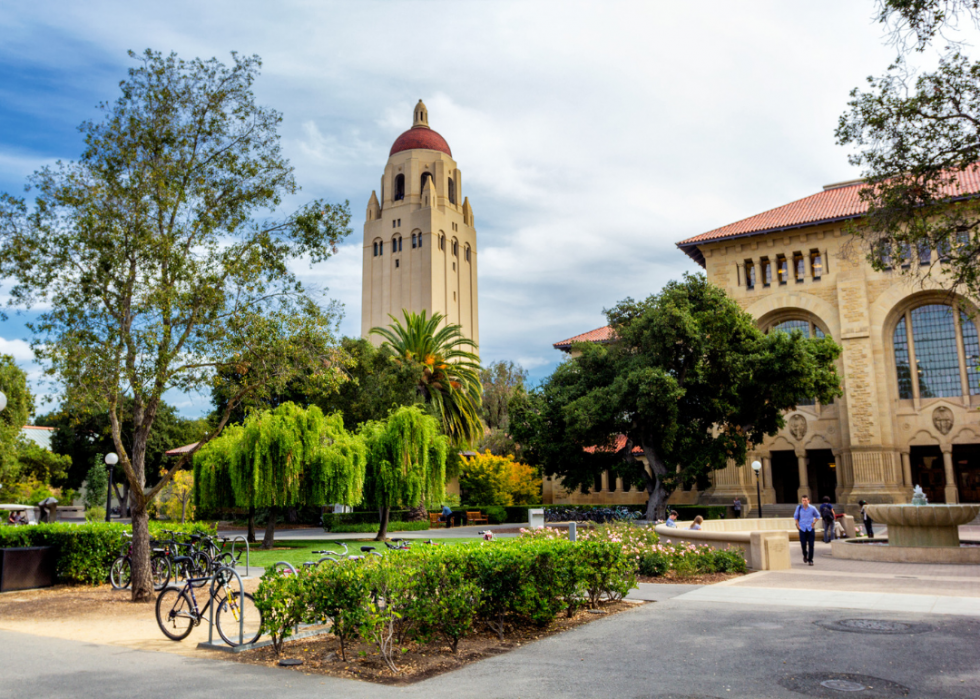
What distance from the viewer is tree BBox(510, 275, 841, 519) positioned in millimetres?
32000

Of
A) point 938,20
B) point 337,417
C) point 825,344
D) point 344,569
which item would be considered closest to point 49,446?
point 337,417

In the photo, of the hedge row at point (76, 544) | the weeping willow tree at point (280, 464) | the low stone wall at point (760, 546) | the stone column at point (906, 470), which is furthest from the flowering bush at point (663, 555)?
the stone column at point (906, 470)

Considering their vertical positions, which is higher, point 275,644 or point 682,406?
point 682,406

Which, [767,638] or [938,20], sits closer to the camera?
[767,638]

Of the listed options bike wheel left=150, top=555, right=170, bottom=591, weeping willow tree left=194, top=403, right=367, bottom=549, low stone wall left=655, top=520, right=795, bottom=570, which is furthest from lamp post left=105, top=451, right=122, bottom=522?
low stone wall left=655, top=520, right=795, bottom=570

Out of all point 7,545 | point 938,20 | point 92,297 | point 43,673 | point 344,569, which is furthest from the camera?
point 7,545

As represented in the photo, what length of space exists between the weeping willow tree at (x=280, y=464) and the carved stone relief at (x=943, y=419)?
3290 cm

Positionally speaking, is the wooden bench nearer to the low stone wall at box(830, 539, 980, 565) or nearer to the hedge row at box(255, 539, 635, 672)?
the low stone wall at box(830, 539, 980, 565)

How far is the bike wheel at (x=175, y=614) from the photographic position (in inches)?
354

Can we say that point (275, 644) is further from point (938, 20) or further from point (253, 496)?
point (253, 496)

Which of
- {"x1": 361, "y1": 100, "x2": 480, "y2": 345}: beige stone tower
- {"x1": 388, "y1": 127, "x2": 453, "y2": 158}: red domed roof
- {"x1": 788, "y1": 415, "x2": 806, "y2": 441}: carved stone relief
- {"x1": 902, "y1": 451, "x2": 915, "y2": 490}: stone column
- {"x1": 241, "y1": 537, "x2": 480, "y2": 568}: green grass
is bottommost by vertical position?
{"x1": 241, "y1": 537, "x2": 480, "y2": 568}: green grass

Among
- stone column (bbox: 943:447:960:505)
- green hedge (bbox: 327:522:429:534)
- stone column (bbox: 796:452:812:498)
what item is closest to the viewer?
green hedge (bbox: 327:522:429:534)

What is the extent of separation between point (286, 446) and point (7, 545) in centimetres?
850

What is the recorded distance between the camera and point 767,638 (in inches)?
333
